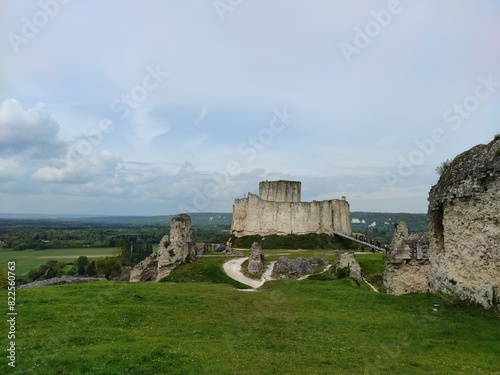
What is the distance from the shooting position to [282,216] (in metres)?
63.2

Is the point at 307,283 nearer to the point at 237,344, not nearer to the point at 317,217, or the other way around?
the point at 237,344

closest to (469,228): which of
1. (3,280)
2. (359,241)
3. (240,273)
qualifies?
(240,273)

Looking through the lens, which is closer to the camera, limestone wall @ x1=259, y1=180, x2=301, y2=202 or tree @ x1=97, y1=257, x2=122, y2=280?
tree @ x1=97, y1=257, x2=122, y2=280

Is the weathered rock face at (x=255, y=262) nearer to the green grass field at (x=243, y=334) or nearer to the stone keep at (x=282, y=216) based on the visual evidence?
the green grass field at (x=243, y=334)

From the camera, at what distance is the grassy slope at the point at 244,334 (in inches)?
403

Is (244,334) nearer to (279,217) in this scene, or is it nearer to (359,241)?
(359,241)

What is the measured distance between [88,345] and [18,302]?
24.7 ft

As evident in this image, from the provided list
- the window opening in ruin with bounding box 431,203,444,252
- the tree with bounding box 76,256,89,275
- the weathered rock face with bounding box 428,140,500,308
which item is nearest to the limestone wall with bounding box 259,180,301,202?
the tree with bounding box 76,256,89,275

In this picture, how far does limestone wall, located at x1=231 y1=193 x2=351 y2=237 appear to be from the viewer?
6312 centimetres

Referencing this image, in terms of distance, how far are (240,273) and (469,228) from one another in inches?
906

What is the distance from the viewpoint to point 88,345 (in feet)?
38.7

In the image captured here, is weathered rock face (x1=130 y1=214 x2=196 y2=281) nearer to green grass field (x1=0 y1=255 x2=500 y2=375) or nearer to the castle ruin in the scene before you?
green grass field (x1=0 y1=255 x2=500 y2=375)

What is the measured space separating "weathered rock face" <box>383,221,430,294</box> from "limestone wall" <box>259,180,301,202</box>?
150ft

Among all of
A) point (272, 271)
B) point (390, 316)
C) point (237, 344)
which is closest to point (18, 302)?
point (237, 344)
